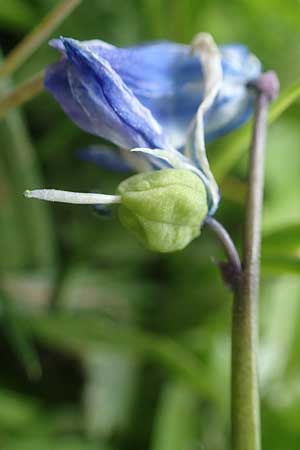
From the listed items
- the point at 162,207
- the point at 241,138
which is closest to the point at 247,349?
the point at 162,207

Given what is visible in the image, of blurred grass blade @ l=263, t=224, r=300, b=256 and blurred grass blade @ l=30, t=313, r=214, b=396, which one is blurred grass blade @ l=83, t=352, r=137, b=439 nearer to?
blurred grass blade @ l=30, t=313, r=214, b=396

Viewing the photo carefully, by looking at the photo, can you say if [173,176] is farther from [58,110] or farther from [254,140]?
[58,110]

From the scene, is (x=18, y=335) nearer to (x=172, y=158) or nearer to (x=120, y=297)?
(x=120, y=297)

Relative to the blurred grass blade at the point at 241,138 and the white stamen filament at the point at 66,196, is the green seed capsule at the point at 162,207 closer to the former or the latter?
the white stamen filament at the point at 66,196

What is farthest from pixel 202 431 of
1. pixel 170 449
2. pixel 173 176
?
pixel 173 176

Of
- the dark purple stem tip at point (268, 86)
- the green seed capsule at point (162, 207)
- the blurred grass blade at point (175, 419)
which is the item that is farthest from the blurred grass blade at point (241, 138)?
the blurred grass blade at point (175, 419)

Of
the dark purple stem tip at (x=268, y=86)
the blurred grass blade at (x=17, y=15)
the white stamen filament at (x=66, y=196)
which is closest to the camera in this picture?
the white stamen filament at (x=66, y=196)
